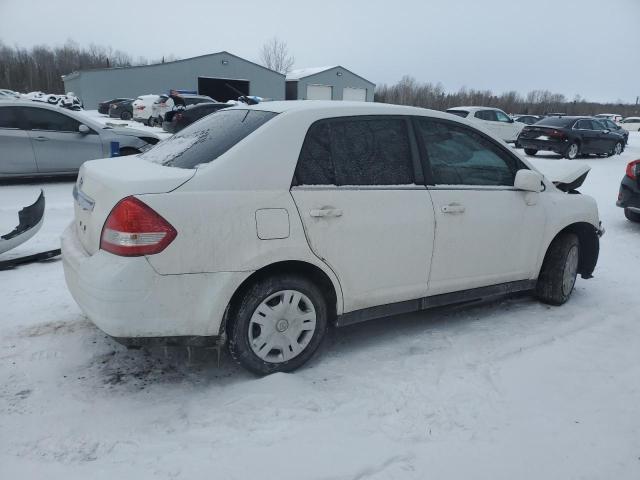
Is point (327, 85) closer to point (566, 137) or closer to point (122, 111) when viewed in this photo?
point (122, 111)

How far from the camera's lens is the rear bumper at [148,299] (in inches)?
102

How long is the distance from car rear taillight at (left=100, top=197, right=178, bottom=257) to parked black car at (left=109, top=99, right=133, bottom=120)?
103ft

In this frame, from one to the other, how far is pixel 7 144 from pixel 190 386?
7774mm

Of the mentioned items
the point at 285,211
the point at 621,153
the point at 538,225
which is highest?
the point at 285,211

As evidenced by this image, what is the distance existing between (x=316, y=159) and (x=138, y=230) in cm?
117

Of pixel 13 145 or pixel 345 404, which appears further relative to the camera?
pixel 13 145

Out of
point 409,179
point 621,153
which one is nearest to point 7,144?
point 409,179

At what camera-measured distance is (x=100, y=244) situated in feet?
8.98

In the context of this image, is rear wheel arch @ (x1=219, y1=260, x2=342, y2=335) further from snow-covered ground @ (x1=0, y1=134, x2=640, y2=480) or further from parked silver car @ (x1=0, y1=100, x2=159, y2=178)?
parked silver car @ (x1=0, y1=100, x2=159, y2=178)

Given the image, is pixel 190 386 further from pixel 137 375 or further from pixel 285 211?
pixel 285 211

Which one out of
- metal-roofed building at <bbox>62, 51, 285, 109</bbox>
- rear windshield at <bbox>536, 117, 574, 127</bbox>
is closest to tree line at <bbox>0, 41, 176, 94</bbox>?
metal-roofed building at <bbox>62, 51, 285, 109</bbox>

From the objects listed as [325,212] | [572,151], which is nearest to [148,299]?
[325,212]

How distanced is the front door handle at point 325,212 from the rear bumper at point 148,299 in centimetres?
55

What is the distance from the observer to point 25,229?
514 centimetres
